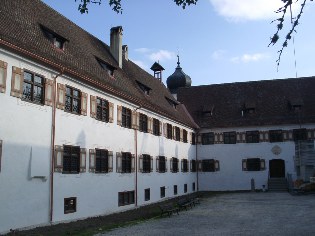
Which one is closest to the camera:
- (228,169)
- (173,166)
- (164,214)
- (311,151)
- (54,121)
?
(54,121)

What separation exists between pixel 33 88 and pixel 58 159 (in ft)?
10.6

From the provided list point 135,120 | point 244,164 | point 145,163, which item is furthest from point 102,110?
point 244,164

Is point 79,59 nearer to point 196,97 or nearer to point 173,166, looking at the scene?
point 173,166

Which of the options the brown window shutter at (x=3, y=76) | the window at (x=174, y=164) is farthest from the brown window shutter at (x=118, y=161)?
the window at (x=174, y=164)

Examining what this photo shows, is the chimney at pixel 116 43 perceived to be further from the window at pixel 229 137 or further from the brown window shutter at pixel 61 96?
the window at pixel 229 137

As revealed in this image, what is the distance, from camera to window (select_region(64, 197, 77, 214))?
1726 cm

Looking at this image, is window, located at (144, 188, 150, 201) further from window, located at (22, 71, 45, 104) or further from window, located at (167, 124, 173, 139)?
window, located at (22, 71, 45, 104)

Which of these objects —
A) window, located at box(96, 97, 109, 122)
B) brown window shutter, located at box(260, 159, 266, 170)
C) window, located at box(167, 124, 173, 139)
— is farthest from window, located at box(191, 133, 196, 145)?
window, located at box(96, 97, 109, 122)

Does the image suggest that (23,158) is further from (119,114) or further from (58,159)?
(119,114)

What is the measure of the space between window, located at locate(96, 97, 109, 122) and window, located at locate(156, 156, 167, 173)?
8186 mm

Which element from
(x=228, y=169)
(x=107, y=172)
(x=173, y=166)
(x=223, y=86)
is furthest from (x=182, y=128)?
(x=107, y=172)

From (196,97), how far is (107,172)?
23721 millimetres

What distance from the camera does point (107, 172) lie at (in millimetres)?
20953

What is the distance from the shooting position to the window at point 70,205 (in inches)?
680
